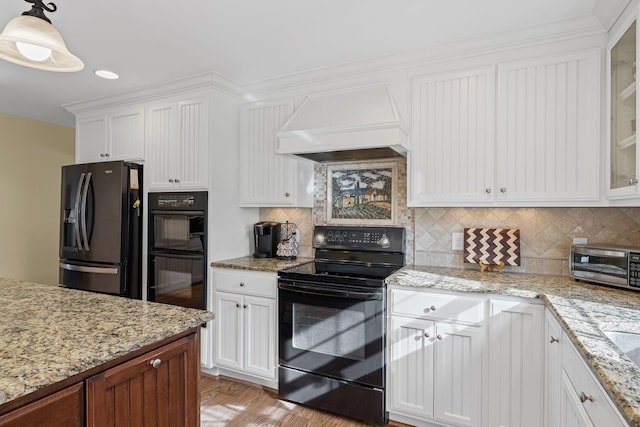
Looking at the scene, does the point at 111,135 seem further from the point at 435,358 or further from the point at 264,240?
the point at 435,358

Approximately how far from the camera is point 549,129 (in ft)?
6.72

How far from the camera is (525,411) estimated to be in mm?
1822

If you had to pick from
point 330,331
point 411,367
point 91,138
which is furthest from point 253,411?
point 91,138

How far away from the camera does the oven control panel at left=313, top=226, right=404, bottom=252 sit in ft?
8.59

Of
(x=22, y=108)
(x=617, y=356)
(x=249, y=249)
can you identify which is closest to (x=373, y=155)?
(x=249, y=249)

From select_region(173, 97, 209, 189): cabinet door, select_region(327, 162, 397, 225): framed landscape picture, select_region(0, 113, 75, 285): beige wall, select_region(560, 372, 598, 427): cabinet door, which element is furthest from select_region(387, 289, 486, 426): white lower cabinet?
select_region(0, 113, 75, 285): beige wall

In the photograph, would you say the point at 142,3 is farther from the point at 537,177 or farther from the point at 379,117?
the point at 537,177

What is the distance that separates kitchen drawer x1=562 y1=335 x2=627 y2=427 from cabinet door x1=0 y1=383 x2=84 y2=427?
1.35 m

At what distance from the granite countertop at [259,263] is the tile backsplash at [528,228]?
2.85 ft

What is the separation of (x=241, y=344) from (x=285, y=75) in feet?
6.74

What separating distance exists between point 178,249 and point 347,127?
5.49 ft

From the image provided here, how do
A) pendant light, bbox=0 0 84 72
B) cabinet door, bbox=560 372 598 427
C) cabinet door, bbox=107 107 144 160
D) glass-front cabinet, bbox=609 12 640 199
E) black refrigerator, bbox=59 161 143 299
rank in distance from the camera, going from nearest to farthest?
cabinet door, bbox=560 372 598 427 → pendant light, bbox=0 0 84 72 → glass-front cabinet, bbox=609 12 640 199 → black refrigerator, bbox=59 161 143 299 → cabinet door, bbox=107 107 144 160

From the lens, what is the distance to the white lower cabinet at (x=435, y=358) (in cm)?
193

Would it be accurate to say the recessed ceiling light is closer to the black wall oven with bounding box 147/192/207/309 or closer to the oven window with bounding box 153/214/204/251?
the black wall oven with bounding box 147/192/207/309
